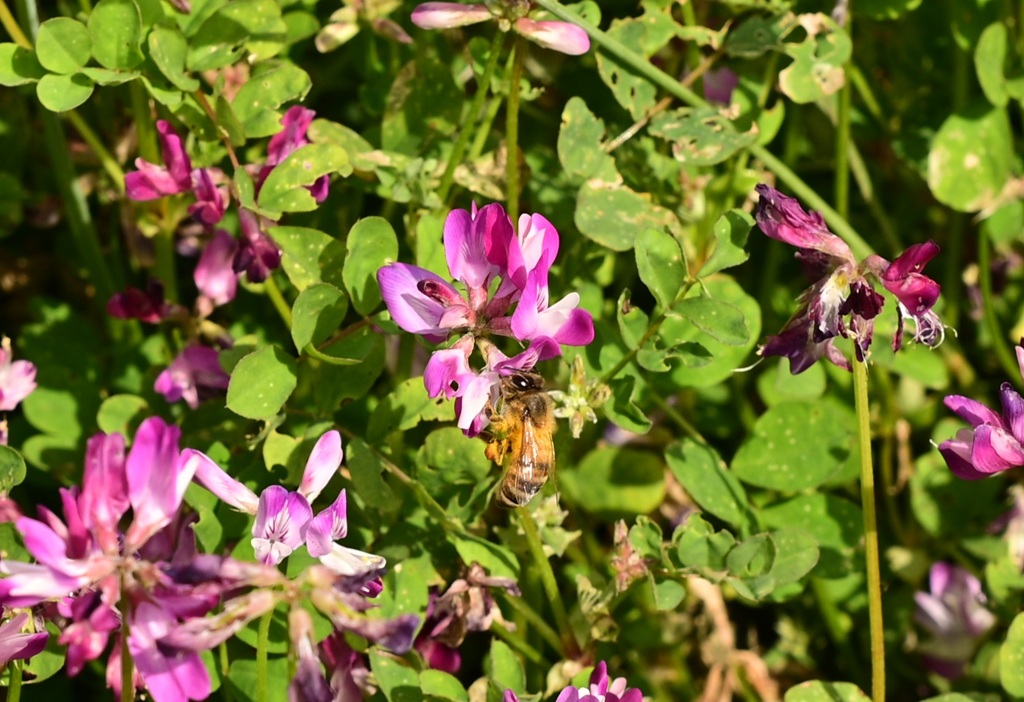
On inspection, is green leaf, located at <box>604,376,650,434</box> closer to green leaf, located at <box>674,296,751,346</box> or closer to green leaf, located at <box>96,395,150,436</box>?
green leaf, located at <box>674,296,751,346</box>

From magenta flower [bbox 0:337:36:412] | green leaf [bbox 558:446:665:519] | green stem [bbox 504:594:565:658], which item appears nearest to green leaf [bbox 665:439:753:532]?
green leaf [bbox 558:446:665:519]

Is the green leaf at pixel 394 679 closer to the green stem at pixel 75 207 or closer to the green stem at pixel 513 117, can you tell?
the green stem at pixel 513 117

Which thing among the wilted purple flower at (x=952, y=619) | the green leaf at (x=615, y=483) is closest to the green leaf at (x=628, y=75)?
the green leaf at (x=615, y=483)

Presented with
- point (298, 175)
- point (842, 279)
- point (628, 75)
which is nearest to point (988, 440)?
point (842, 279)

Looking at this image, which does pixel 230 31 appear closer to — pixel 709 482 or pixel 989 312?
pixel 709 482

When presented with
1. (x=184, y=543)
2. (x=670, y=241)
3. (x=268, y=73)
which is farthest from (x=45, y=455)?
(x=670, y=241)

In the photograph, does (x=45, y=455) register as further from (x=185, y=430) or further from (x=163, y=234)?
(x=163, y=234)

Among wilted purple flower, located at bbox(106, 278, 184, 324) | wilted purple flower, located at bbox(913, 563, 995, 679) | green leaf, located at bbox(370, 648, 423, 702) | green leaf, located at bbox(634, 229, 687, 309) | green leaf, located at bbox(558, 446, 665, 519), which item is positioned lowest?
wilted purple flower, located at bbox(913, 563, 995, 679)
